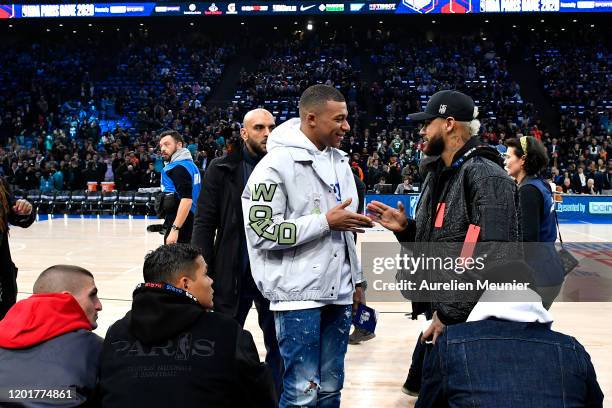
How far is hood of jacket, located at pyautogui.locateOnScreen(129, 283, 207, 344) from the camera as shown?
99.7 inches

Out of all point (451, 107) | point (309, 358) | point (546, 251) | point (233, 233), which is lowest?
point (309, 358)

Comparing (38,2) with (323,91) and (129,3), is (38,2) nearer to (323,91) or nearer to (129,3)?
(129,3)

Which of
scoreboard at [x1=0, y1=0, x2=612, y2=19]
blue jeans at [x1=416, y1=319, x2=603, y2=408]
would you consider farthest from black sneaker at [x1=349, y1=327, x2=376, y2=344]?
scoreboard at [x1=0, y1=0, x2=612, y2=19]

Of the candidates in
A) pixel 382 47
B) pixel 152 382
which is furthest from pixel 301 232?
pixel 382 47

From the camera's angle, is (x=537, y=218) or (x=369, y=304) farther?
(x=369, y=304)

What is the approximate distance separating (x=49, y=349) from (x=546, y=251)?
9.98ft

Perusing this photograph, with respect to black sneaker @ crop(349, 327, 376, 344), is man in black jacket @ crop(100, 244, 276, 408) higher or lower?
higher

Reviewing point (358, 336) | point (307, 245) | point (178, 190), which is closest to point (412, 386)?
point (358, 336)

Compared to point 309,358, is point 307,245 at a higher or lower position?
higher

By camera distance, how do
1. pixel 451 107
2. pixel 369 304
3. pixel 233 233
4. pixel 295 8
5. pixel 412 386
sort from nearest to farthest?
pixel 451 107
pixel 233 233
pixel 412 386
pixel 369 304
pixel 295 8

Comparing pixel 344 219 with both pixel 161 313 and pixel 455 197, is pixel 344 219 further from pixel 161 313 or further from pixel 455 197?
pixel 161 313

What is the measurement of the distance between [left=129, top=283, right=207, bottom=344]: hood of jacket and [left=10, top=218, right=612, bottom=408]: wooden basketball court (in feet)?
8.36

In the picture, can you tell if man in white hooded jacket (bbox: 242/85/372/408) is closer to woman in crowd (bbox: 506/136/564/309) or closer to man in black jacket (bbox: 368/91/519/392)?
man in black jacket (bbox: 368/91/519/392)

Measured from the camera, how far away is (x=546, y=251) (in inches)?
176
